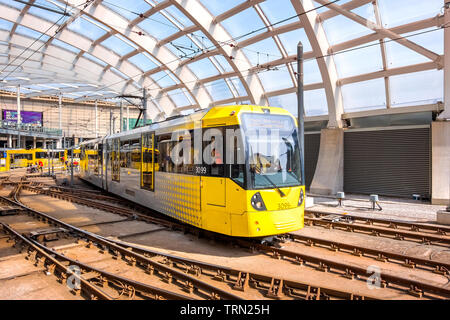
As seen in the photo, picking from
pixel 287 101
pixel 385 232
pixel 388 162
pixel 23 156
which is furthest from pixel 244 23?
pixel 23 156

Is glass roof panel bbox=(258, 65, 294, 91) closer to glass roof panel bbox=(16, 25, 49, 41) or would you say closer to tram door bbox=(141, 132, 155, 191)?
tram door bbox=(141, 132, 155, 191)

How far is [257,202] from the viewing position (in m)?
6.80

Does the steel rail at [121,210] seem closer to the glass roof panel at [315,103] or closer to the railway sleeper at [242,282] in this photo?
the railway sleeper at [242,282]

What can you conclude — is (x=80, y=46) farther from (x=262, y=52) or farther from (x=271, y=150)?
(x=271, y=150)

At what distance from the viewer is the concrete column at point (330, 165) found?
17.8 m

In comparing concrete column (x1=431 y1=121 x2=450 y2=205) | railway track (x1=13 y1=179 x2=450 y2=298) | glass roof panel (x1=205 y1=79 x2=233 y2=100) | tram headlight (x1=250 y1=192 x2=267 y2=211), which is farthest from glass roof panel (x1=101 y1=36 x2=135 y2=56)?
tram headlight (x1=250 y1=192 x2=267 y2=211)

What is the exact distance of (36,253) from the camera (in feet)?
22.6

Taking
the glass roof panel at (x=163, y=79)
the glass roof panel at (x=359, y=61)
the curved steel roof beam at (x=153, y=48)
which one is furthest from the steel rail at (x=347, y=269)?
the glass roof panel at (x=163, y=79)

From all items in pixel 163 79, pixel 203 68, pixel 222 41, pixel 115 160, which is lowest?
pixel 115 160

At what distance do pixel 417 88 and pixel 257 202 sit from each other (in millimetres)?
13108

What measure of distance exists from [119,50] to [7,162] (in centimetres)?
2636

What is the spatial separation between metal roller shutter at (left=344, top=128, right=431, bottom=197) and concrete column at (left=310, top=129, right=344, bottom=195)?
0.48 meters

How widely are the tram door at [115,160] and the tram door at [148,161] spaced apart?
133 inches

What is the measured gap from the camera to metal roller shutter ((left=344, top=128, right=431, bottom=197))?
15.8m
